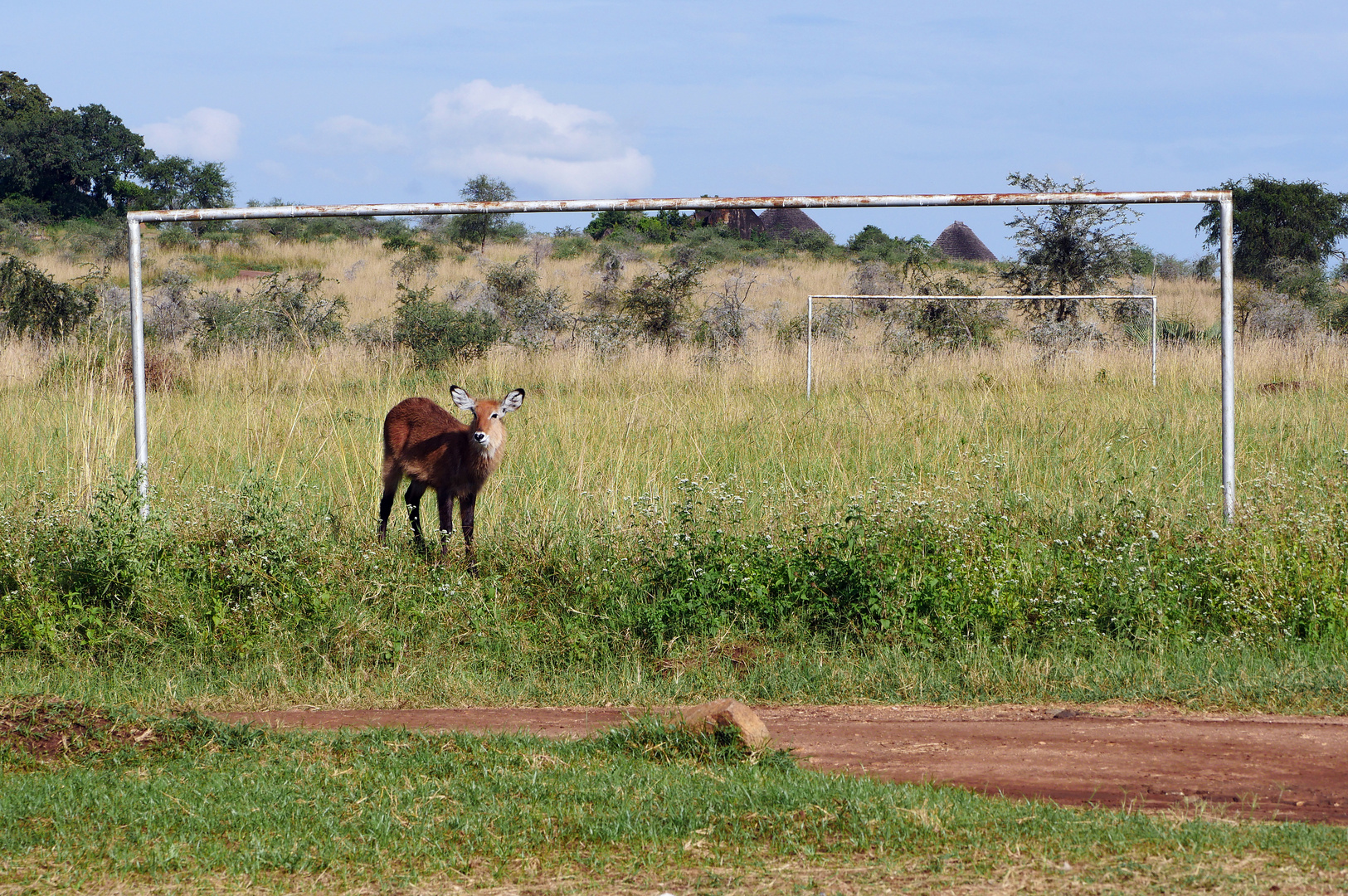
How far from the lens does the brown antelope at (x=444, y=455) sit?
7910 mm

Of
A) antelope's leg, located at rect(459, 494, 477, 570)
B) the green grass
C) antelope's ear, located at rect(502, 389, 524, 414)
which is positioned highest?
antelope's ear, located at rect(502, 389, 524, 414)

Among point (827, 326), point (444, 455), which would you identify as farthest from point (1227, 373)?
point (827, 326)

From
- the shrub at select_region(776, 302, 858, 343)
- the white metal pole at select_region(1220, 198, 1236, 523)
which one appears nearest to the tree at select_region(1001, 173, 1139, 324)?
the shrub at select_region(776, 302, 858, 343)

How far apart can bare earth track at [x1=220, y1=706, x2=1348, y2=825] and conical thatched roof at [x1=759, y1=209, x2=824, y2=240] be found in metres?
48.0

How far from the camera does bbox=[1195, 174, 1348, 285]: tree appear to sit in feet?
125

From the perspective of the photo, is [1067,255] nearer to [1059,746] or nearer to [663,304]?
[663,304]

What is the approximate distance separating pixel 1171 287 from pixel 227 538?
140ft

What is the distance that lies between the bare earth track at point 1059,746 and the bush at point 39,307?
1758cm

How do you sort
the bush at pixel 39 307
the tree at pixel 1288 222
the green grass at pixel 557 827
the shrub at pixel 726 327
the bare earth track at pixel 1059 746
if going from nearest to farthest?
the green grass at pixel 557 827
the bare earth track at pixel 1059 746
the bush at pixel 39 307
the shrub at pixel 726 327
the tree at pixel 1288 222

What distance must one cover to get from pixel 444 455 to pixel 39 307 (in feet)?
52.7

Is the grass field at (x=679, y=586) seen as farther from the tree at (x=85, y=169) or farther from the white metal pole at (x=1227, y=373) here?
the tree at (x=85, y=169)

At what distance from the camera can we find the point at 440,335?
A: 1562 centimetres

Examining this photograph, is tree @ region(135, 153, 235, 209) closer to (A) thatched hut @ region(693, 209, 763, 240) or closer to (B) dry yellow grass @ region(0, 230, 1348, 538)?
(A) thatched hut @ region(693, 209, 763, 240)

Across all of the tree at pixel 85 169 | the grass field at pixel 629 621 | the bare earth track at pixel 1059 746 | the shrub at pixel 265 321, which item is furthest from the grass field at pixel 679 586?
the tree at pixel 85 169
